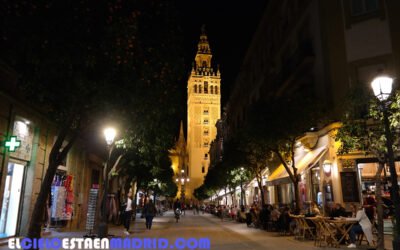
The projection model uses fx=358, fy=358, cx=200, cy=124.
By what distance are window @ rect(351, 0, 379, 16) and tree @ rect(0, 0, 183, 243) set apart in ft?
41.7

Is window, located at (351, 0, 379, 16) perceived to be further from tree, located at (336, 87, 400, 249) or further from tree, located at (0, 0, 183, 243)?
tree, located at (0, 0, 183, 243)

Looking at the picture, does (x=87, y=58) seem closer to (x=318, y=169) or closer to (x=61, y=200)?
(x=61, y=200)

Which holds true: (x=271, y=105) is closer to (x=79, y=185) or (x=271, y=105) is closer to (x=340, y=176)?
(x=340, y=176)

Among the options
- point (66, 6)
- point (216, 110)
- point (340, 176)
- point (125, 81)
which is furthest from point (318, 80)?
point (216, 110)

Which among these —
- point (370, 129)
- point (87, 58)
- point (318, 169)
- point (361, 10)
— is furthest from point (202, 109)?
point (87, 58)

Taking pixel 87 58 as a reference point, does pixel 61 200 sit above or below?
below

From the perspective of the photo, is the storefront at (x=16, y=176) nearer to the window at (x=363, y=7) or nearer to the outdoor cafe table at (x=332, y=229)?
the outdoor cafe table at (x=332, y=229)

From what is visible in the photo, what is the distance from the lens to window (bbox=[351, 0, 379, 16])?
1841cm

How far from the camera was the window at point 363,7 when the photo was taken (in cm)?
1841

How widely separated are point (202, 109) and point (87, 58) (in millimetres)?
101183

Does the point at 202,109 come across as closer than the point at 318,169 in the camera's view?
No

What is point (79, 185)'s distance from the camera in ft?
69.1

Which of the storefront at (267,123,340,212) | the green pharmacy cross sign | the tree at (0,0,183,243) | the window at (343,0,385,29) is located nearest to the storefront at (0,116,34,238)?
the green pharmacy cross sign

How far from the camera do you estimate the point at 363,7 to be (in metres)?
18.7
